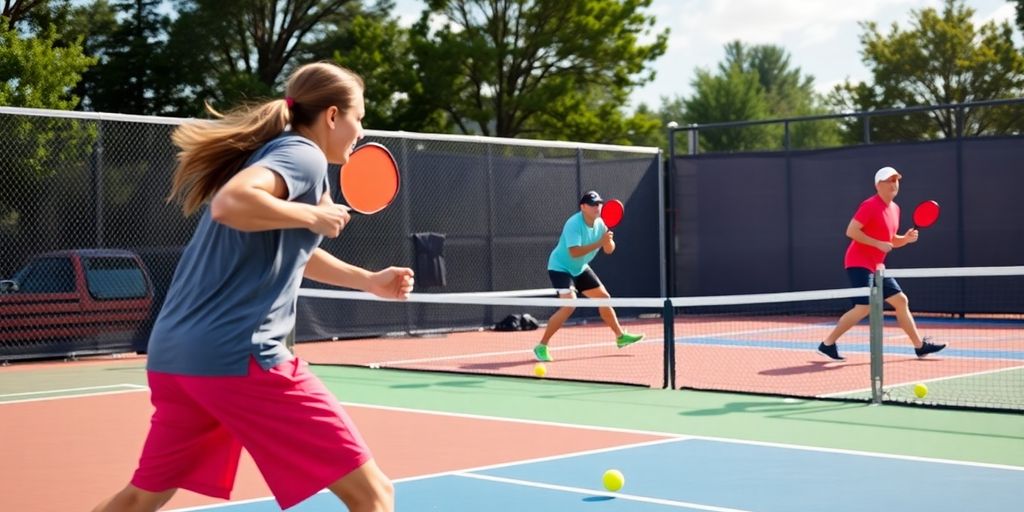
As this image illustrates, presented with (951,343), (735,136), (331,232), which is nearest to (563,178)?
(951,343)

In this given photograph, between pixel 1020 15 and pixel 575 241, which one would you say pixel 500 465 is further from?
pixel 1020 15

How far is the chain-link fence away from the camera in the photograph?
491 inches

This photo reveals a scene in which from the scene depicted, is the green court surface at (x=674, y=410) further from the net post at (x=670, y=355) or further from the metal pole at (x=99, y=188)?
the metal pole at (x=99, y=188)

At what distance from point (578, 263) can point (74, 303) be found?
483 centimetres

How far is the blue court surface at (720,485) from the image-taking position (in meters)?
5.57

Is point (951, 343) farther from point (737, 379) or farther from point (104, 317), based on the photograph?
point (104, 317)

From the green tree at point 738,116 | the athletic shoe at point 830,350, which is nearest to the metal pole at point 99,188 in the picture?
the athletic shoe at point 830,350

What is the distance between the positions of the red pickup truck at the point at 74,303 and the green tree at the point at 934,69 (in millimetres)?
31113

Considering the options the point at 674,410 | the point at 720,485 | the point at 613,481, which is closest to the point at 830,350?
the point at 674,410

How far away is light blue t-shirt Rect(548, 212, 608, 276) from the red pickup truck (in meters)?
4.15

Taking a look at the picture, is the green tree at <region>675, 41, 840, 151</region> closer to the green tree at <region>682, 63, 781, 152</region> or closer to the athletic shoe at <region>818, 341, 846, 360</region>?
the green tree at <region>682, 63, 781, 152</region>

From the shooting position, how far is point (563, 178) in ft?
58.7

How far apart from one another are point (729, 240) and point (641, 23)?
16.5 meters

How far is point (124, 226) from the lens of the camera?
13211 millimetres
